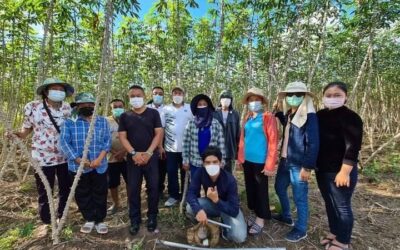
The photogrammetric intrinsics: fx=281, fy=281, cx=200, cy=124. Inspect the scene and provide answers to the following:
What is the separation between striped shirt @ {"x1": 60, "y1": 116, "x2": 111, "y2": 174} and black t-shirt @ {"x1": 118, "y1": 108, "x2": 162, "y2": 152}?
24 cm

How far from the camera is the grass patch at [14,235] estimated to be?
123 inches

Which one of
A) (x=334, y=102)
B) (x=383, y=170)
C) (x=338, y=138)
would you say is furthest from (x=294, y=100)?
(x=383, y=170)

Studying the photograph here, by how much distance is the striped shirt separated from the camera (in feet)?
9.97

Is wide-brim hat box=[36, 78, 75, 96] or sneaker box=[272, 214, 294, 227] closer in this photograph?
wide-brim hat box=[36, 78, 75, 96]

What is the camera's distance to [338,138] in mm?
Result: 2732

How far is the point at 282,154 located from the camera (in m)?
3.27

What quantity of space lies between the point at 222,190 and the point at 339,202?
1173 mm

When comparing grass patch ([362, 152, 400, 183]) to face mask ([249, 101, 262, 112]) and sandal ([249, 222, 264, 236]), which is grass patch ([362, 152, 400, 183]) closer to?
sandal ([249, 222, 264, 236])

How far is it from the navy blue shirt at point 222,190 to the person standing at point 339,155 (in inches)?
36.1

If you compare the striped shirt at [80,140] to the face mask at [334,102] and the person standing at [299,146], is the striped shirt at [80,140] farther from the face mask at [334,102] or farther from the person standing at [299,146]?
the face mask at [334,102]

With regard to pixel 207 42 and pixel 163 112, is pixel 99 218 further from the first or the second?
pixel 207 42

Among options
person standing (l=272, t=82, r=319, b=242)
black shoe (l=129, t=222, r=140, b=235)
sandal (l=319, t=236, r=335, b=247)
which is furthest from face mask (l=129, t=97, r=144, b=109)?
sandal (l=319, t=236, r=335, b=247)

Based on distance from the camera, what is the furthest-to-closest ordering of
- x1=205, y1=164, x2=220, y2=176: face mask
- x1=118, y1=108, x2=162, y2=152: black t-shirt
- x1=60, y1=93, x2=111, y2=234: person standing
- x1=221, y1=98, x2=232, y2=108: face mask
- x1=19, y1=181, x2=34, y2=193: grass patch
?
x1=19, y1=181, x2=34, y2=193: grass patch
x1=221, y1=98, x2=232, y2=108: face mask
x1=118, y1=108, x2=162, y2=152: black t-shirt
x1=60, y1=93, x2=111, y2=234: person standing
x1=205, y1=164, x2=220, y2=176: face mask

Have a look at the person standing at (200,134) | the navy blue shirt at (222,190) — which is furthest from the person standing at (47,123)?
the navy blue shirt at (222,190)
